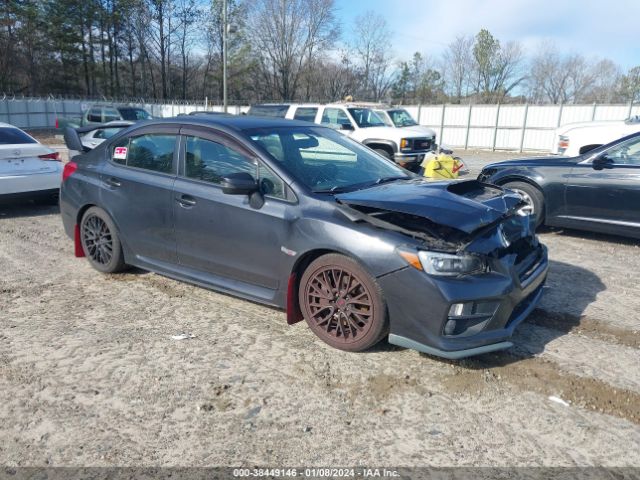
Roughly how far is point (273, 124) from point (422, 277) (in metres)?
2.20

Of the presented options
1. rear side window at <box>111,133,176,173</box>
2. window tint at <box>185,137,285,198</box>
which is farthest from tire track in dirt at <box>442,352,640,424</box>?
rear side window at <box>111,133,176,173</box>

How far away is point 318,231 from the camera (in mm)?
3713

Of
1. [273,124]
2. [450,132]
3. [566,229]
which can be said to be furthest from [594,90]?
[273,124]

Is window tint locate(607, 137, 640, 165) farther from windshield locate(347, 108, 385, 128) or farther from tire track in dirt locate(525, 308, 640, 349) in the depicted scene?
windshield locate(347, 108, 385, 128)

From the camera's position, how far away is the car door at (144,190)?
468cm

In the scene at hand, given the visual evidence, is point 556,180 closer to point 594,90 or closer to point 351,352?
point 351,352

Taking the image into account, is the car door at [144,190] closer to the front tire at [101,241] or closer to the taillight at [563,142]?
the front tire at [101,241]

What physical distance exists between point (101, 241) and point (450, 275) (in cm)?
371

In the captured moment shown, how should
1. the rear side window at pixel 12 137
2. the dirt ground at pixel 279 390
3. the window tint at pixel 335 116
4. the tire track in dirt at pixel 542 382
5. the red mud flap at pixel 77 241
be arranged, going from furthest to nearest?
the window tint at pixel 335 116 < the rear side window at pixel 12 137 < the red mud flap at pixel 77 241 < the tire track in dirt at pixel 542 382 < the dirt ground at pixel 279 390

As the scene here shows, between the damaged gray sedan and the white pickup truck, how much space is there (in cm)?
850

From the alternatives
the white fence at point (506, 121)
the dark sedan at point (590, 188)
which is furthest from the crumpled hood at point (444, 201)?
the white fence at point (506, 121)

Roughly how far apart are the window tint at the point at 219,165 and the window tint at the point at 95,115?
68.5 ft

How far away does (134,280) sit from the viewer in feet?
17.4

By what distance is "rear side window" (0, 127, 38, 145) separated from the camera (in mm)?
8125
